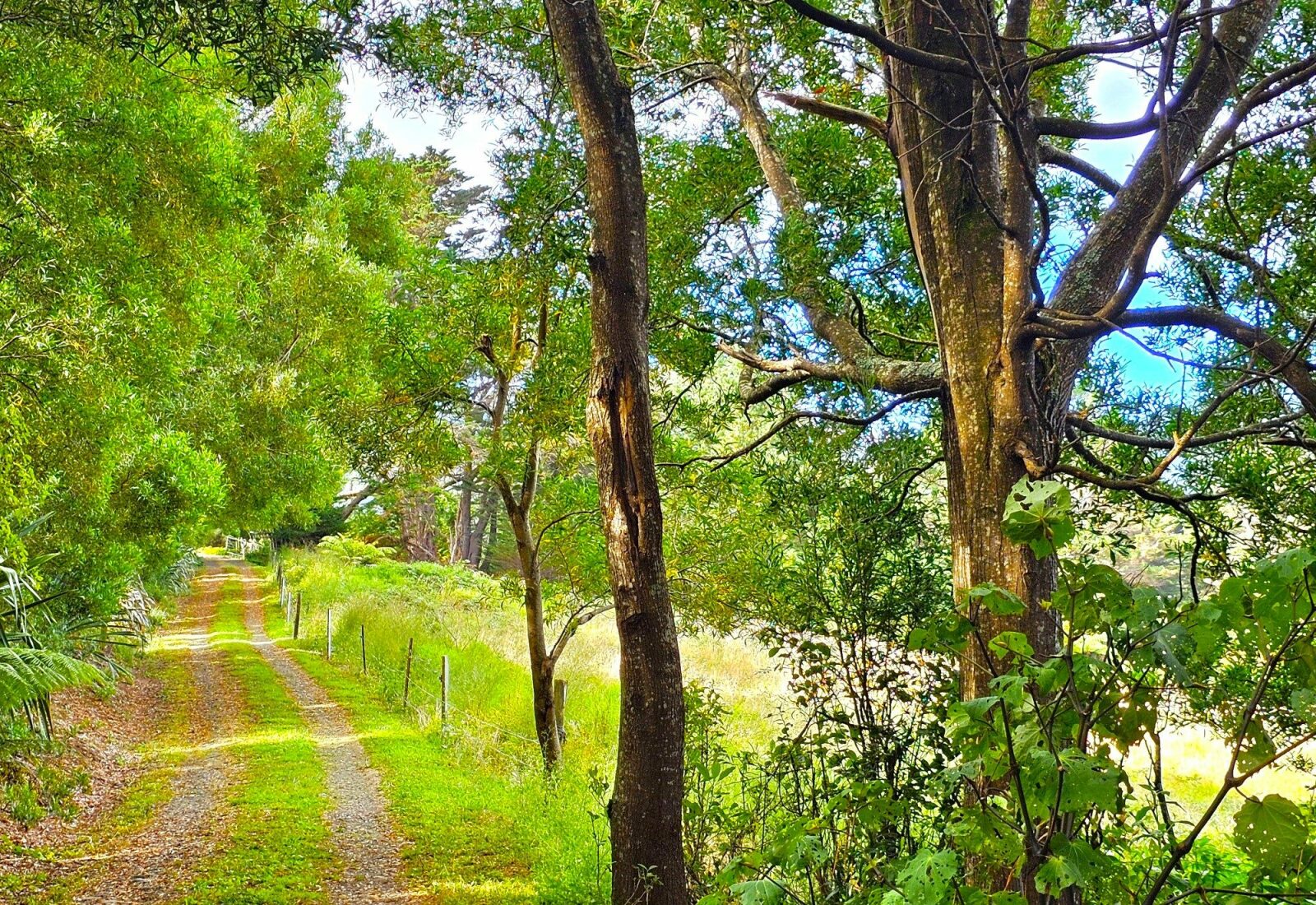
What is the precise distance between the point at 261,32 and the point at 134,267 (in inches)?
235

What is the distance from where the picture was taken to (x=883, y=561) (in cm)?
538

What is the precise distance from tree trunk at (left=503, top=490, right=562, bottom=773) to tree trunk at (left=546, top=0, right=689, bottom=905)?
6028 millimetres

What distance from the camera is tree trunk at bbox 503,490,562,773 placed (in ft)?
34.8

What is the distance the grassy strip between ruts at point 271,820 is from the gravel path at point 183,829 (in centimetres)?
19

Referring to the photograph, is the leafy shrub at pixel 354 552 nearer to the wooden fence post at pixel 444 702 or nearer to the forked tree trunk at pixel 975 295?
the wooden fence post at pixel 444 702

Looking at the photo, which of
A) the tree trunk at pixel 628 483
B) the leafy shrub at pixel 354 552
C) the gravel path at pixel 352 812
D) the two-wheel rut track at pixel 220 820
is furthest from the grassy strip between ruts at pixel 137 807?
the leafy shrub at pixel 354 552

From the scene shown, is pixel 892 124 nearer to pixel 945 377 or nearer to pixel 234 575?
pixel 945 377

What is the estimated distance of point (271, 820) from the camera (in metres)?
8.91

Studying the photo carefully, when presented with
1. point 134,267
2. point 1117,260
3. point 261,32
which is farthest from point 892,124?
point 134,267

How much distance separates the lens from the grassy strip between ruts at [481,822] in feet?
23.0

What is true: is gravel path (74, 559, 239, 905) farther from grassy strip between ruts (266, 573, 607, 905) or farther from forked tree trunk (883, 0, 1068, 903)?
forked tree trunk (883, 0, 1068, 903)

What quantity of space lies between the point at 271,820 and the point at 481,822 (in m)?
2.20

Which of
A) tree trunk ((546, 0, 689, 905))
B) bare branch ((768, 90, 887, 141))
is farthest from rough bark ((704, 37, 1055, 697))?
tree trunk ((546, 0, 689, 905))

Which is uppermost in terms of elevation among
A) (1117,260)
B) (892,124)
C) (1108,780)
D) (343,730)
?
(892,124)
